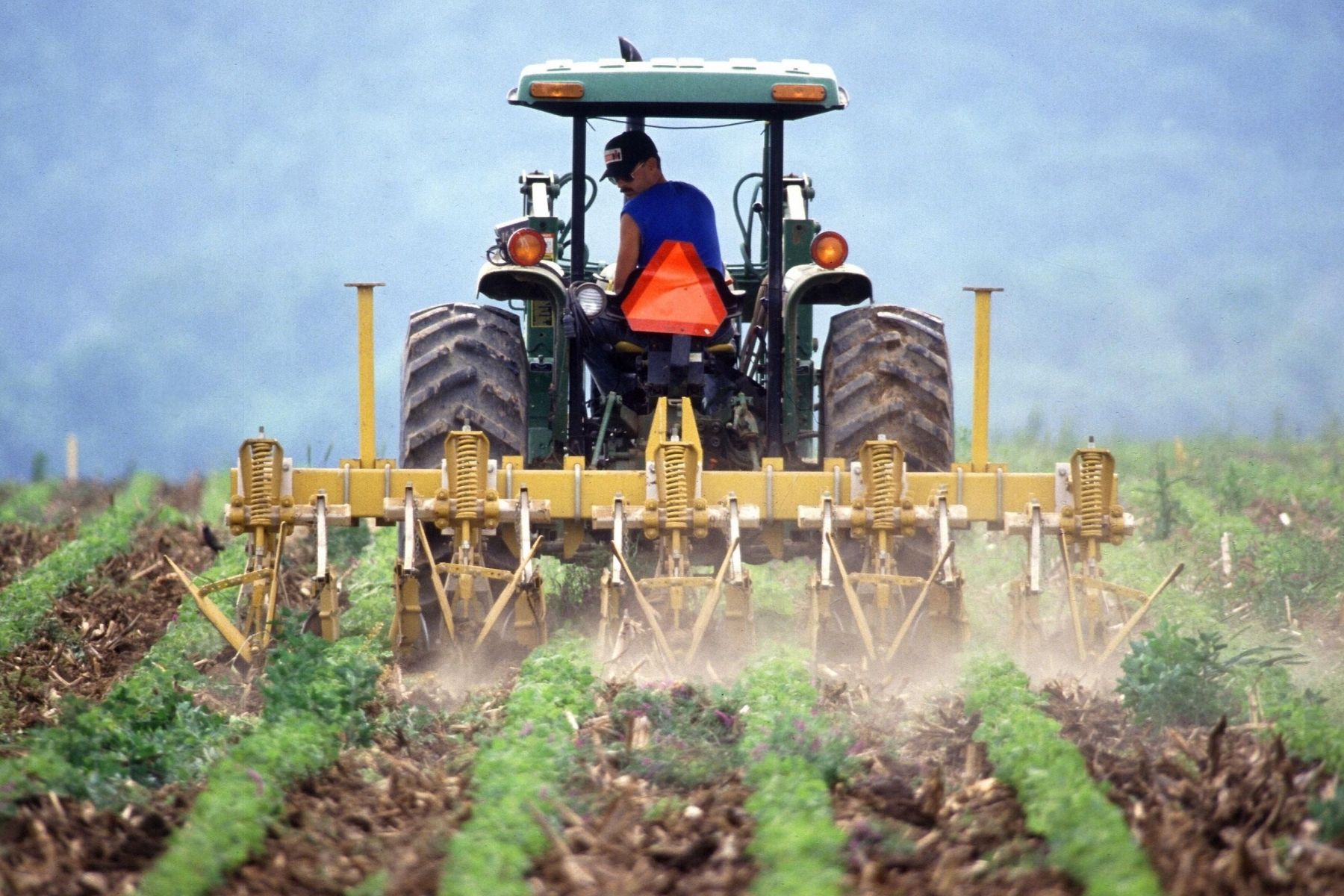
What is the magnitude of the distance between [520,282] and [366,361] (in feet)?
2.84

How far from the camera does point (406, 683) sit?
7.57 metres

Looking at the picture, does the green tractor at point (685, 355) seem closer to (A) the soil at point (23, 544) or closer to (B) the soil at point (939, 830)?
(B) the soil at point (939, 830)

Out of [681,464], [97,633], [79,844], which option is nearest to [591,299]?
[681,464]

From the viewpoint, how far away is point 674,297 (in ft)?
27.8

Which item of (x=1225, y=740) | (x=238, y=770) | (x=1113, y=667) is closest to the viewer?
(x=238, y=770)

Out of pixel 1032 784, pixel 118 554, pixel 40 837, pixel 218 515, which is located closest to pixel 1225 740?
pixel 1032 784

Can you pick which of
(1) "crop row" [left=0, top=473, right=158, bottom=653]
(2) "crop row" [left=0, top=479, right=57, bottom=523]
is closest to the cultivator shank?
(1) "crop row" [left=0, top=473, right=158, bottom=653]

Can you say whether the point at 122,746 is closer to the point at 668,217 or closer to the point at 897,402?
the point at 668,217

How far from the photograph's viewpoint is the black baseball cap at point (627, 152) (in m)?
8.65

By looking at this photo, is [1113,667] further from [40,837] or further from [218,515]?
[218,515]

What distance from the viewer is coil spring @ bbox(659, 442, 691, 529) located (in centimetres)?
786

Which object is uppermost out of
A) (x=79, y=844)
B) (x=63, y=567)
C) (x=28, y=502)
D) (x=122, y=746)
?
(x=28, y=502)

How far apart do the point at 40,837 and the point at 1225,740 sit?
12.2ft

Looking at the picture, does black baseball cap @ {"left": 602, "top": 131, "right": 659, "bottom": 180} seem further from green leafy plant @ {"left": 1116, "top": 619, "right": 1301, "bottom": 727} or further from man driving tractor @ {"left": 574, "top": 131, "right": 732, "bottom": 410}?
green leafy plant @ {"left": 1116, "top": 619, "right": 1301, "bottom": 727}
